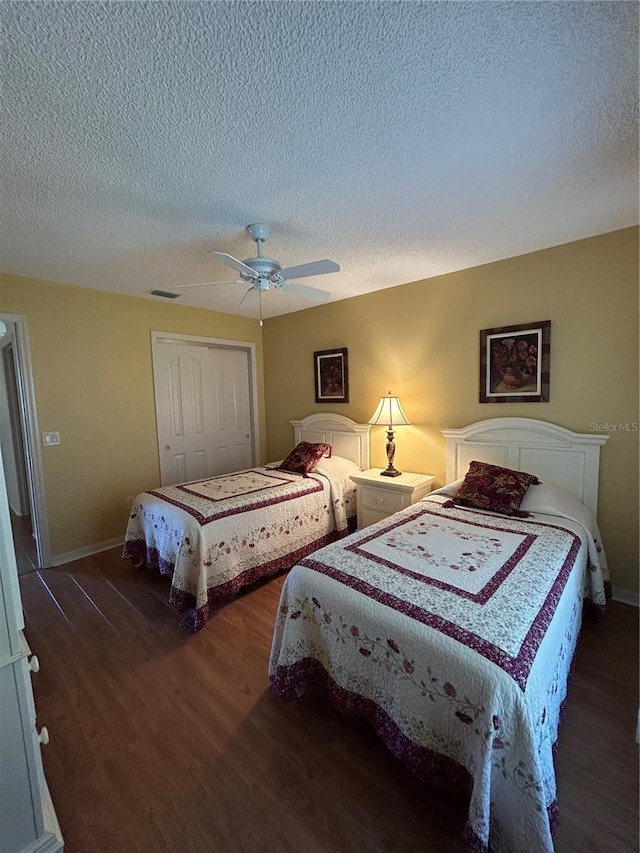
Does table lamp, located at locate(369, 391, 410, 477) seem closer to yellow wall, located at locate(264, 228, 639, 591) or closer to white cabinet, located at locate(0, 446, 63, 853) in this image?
yellow wall, located at locate(264, 228, 639, 591)

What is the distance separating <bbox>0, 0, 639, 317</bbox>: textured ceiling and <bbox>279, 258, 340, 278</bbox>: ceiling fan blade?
273 mm

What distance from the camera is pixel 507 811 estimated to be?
1034 millimetres

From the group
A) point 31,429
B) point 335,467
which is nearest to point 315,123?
point 335,467

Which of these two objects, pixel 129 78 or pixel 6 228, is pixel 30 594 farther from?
pixel 129 78

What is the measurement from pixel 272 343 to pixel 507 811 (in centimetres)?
424

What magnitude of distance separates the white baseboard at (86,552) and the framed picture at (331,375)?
8.24 feet

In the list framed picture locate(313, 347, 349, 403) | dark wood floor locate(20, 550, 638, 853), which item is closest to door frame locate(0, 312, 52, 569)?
dark wood floor locate(20, 550, 638, 853)

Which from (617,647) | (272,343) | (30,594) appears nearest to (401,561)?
(617,647)

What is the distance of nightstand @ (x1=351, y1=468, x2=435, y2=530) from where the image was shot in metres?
2.85

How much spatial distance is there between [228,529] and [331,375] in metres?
2.08

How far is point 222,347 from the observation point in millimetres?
4219

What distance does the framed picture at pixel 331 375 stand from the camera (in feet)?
12.4

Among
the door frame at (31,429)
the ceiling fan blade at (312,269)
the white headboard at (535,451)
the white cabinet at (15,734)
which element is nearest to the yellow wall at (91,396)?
the door frame at (31,429)

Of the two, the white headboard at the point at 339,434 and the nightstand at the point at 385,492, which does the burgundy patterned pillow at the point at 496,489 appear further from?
the white headboard at the point at 339,434
